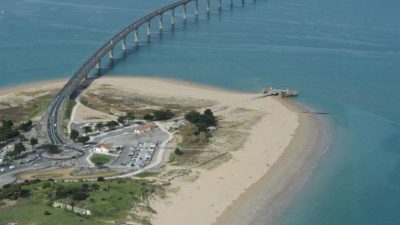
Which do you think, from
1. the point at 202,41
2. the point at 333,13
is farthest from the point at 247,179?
the point at 333,13

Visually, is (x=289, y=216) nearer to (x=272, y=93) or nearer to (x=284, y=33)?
(x=272, y=93)

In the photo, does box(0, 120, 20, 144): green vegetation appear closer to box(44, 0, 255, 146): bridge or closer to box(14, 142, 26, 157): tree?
box(44, 0, 255, 146): bridge

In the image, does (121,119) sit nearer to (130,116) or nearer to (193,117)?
(130,116)

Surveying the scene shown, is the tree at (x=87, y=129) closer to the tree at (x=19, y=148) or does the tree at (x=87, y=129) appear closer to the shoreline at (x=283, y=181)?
the tree at (x=19, y=148)

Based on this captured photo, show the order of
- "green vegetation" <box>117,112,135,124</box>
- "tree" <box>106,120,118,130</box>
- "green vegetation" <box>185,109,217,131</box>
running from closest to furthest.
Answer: "tree" <box>106,120,118,130</box> < "green vegetation" <box>185,109,217,131</box> < "green vegetation" <box>117,112,135,124</box>

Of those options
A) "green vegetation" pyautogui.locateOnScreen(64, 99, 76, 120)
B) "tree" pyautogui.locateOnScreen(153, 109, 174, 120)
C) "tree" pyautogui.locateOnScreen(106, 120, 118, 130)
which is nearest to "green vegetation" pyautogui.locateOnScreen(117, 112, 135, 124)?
"tree" pyautogui.locateOnScreen(106, 120, 118, 130)

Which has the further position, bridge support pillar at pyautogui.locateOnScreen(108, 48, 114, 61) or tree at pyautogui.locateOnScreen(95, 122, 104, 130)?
bridge support pillar at pyautogui.locateOnScreen(108, 48, 114, 61)

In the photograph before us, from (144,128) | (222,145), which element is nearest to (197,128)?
(222,145)
